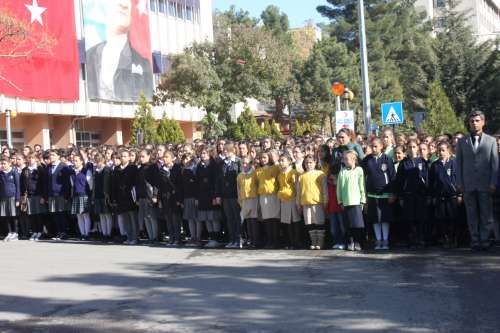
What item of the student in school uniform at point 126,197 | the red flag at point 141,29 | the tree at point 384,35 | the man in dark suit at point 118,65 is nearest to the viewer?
the student in school uniform at point 126,197

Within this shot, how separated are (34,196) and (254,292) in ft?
31.0

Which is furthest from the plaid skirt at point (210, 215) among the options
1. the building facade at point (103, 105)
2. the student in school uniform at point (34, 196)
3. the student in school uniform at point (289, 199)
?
the building facade at point (103, 105)

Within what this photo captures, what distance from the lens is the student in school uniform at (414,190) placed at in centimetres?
1309

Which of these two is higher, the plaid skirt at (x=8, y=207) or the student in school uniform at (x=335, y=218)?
the plaid skirt at (x=8, y=207)

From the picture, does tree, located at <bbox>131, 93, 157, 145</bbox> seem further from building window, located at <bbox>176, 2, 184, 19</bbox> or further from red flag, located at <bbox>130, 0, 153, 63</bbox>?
building window, located at <bbox>176, 2, 184, 19</bbox>

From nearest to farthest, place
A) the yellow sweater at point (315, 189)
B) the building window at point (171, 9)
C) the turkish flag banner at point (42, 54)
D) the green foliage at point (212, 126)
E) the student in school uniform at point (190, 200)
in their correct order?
the yellow sweater at point (315, 189), the student in school uniform at point (190, 200), the turkish flag banner at point (42, 54), the green foliage at point (212, 126), the building window at point (171, 9)

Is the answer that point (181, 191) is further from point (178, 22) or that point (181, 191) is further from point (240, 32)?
Answer: point (178, 22)

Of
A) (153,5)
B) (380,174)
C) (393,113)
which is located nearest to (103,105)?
(153,5)

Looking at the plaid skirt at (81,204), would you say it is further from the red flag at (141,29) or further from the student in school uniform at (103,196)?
the red flag at (141,29)

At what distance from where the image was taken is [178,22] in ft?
187

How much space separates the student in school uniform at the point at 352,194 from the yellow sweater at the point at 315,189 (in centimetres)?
41

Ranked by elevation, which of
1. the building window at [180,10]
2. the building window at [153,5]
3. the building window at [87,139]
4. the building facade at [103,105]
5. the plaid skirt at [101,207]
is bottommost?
the plaid skirt at [101,207]

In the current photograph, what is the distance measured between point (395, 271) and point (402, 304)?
2.28 m

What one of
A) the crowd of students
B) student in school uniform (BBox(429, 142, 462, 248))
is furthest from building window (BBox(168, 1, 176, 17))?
student in school uniform (BBox(429, 142, 462, 248))
